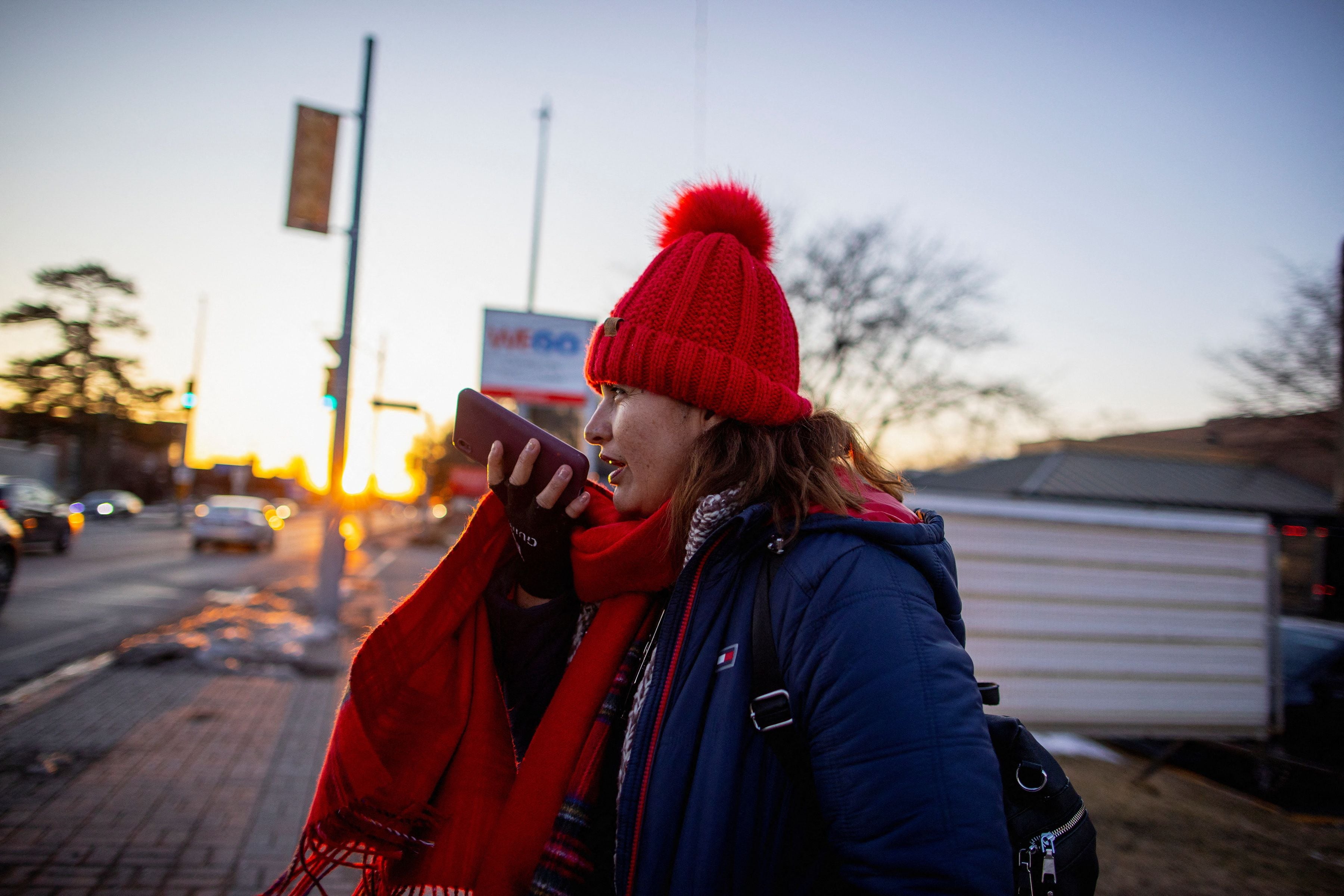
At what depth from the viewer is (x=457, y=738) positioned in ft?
5.35

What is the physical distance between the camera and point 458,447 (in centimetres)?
180

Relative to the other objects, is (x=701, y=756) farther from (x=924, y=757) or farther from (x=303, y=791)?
(x=303, y=791)

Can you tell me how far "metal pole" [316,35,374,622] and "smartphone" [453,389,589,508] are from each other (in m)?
8.14

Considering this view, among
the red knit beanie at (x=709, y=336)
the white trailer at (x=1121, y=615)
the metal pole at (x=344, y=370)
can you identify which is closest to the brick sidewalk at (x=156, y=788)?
the metal pole at (x=344, y=370)

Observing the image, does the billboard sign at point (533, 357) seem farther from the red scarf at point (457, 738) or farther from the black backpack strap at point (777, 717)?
the black backpack strap at point (777, 717)

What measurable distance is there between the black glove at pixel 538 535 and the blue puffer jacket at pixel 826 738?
441 mm

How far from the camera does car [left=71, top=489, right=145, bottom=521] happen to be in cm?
3541

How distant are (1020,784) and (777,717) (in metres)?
0.48

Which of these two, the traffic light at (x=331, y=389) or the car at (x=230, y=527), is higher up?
the traffic light at (x=331, y=389)

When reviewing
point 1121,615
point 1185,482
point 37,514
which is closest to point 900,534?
point 1121,615

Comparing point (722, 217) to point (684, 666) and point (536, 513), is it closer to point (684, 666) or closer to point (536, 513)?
point (536, 513)

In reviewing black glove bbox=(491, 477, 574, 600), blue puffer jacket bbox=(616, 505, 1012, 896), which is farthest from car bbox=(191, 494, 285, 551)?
blue puffer jacket bbox=(616, 505, 1012, 896)

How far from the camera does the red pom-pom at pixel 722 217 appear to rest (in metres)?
1.70

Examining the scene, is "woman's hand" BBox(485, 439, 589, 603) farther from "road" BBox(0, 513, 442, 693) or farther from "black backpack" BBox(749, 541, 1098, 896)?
"road" BBox(0, 513, 442, 693)
